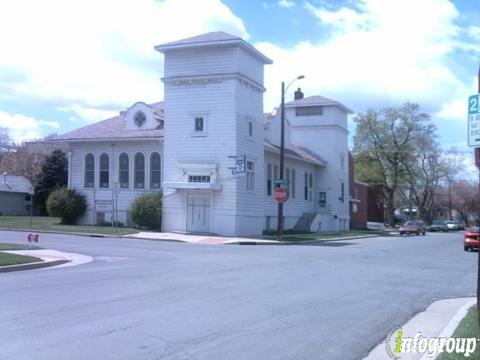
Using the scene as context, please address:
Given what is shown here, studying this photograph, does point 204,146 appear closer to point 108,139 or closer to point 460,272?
point 108,139

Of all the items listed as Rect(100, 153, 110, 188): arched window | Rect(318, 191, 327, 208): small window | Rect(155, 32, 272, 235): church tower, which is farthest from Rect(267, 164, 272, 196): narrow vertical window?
Rect(318, 191, 327, 208): small window

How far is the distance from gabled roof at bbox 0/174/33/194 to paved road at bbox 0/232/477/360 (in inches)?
1719

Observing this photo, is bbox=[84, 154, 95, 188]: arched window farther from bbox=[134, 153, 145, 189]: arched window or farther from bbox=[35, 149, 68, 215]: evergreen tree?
bbox=[35, 149, 68, 215]: evergreen tree

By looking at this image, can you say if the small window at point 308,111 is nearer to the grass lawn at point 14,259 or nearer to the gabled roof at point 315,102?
the gabled roof at point 315,102

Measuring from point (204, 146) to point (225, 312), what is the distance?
96.0 ft

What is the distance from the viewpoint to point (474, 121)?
723 centimetres

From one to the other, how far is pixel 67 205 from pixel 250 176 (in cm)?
1308

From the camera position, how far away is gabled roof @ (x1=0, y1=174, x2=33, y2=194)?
198 ft

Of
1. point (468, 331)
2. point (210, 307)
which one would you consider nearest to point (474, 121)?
point (468, 331)

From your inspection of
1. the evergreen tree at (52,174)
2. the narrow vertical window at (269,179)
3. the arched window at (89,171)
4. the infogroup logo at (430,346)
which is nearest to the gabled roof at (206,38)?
the arched window at (89,171)

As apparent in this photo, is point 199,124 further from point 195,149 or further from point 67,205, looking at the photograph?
point 67,205

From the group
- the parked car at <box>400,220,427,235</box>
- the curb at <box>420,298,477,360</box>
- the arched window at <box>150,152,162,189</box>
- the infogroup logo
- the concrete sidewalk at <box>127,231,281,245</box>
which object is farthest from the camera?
the parked car at <box>400,220,427,235</box>

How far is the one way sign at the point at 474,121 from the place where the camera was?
716cm

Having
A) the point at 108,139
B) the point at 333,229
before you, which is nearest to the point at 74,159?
the point at 108,139
